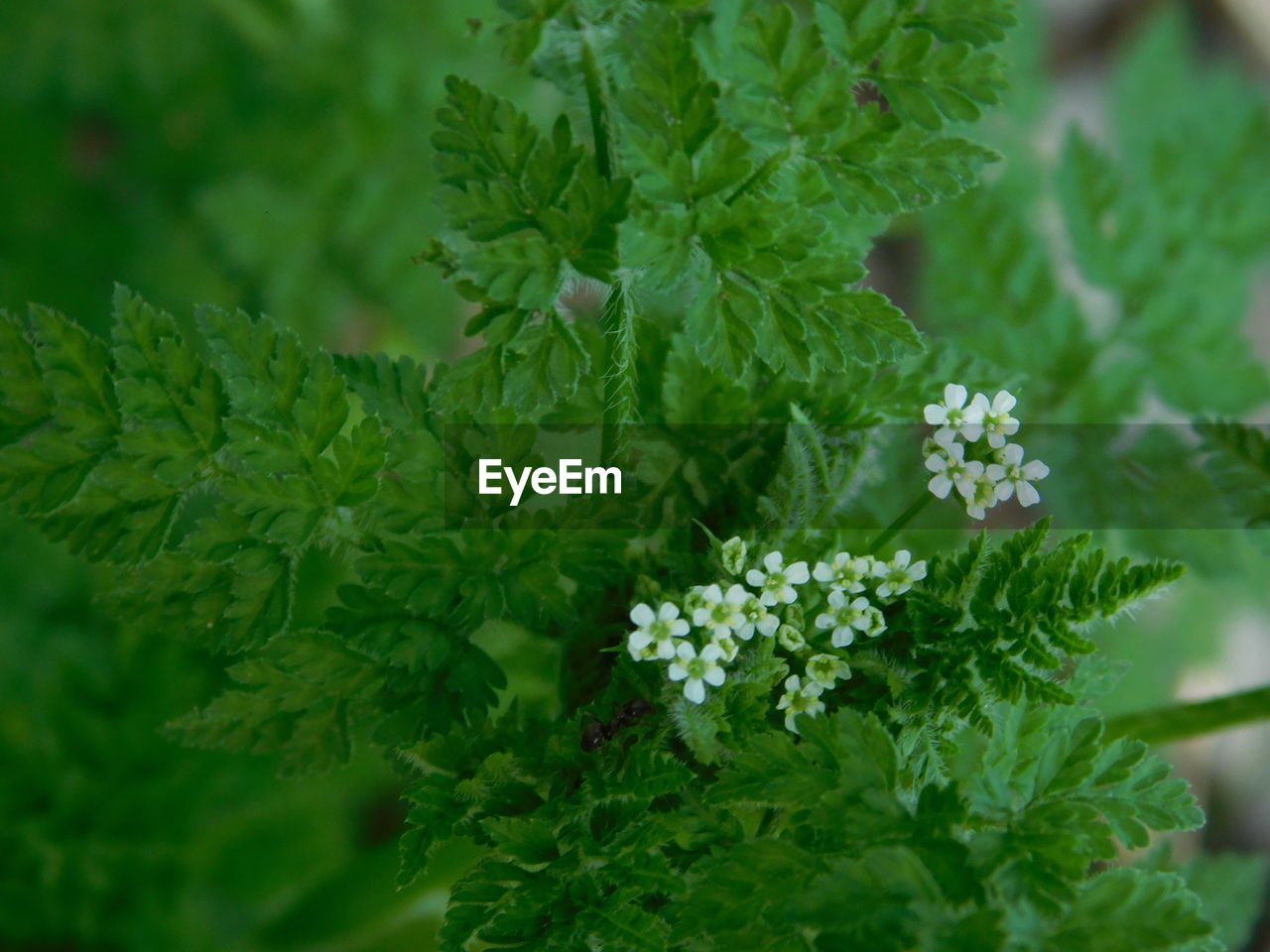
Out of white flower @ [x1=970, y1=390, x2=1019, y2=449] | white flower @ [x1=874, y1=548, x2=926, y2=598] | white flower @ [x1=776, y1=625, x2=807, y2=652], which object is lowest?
white flower @ [x1=776, y1=625, x2=807, y2=652]

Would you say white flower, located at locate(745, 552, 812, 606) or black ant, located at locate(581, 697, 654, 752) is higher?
white flower, located at locate(745, 552, 812, 606)

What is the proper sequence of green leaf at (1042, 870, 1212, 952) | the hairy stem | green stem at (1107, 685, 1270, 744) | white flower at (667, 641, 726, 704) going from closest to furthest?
green leaf at (1042, 870, 1212, 952)
white flower at (667, 641, 726, 704)
the hairy stem
green stem at (1107, 685, 1270, 744)

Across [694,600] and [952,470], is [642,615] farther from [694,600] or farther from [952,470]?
[952,470]

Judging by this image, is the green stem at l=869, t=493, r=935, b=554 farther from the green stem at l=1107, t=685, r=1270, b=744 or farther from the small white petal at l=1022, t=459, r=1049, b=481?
the green stem at l=1107, t=685, r=1270, b=744

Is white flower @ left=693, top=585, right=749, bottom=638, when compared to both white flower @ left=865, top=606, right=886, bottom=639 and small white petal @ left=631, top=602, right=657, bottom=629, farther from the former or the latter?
white flower @ left=865, top=606, right=886, bottom=639

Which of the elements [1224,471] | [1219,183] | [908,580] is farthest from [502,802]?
[1219,183]

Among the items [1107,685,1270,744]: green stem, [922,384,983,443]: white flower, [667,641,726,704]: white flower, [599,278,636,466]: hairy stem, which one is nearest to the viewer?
[667,641,726,704]: white flower

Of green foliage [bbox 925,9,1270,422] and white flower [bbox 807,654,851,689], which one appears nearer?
white flower [bbox 807,654,851,689]

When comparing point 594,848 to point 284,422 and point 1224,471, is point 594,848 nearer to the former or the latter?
point 284,422

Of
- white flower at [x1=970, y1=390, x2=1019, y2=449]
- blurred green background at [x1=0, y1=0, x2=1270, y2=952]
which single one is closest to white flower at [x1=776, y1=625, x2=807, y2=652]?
white flower at [x1=970, y1=390, x2=1019, y2=449]
